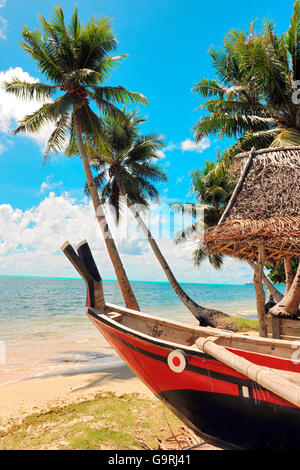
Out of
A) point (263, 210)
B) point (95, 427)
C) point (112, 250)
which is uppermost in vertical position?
point (263, 210)

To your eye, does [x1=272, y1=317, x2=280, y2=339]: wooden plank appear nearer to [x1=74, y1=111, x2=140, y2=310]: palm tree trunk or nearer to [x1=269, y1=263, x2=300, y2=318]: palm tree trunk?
[x1=269, y1=263, x2=300, y2=318]: palm tree trunk

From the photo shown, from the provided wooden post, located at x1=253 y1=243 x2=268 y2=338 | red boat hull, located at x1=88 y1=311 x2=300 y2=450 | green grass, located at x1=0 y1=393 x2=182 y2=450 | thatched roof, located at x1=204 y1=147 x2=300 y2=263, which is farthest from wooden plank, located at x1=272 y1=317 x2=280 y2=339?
red boat hull, located at x1=88 y1=311 x2=300 y2=450

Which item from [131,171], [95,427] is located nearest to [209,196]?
[131,171]

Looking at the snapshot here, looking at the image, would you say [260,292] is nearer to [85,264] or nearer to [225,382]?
[225,382]

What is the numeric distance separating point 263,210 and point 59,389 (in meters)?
6.04

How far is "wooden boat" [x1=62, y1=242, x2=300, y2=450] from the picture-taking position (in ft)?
8.25

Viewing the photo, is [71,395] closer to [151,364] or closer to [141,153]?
[151,364]

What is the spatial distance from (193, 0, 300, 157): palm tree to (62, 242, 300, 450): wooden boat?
8248mm

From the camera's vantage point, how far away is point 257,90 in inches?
439

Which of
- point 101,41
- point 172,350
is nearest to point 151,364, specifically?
point 172,350

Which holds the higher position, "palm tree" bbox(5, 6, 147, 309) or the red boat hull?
"palm tree" bbox(5, 6, 147, 309)

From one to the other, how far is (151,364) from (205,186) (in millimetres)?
15869

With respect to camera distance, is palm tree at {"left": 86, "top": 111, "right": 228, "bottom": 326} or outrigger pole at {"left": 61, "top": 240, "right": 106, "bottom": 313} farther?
palm tree at {"left": 86, "top": 111, "right": 228, "bottom": 326}

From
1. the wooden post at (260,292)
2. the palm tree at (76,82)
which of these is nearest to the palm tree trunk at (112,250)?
the palm tree at (76,82)
